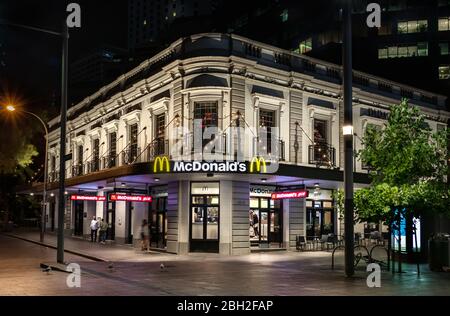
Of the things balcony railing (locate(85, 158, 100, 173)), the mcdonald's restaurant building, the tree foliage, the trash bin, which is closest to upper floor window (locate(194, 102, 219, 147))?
the mcdonald's restaurant building

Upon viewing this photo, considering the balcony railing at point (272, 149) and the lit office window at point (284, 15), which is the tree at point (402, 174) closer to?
the balcony railing at point (272, 149)

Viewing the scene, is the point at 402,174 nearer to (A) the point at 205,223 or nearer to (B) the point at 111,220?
(A) the point at 205,223

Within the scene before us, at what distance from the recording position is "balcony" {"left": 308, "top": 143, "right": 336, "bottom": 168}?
29172 mm

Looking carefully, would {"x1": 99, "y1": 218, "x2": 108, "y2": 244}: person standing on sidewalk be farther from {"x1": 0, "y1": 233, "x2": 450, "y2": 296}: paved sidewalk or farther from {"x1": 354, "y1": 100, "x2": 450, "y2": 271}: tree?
{"x1": 354, "y1": 100, "x2": 450, "y2": 271}: tree

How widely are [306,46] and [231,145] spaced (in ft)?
156

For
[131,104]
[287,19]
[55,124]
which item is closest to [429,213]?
[131,104]

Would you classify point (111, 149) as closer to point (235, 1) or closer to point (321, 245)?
point (321, 245)

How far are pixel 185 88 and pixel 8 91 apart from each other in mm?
19518

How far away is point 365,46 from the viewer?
65938 mm

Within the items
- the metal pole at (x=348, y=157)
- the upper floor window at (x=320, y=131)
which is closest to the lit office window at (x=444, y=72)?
the upper floor window at (x=320, y=131)

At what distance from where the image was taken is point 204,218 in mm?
25797

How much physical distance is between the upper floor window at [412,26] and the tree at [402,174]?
163 ft

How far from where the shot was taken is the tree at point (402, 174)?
18328 mm

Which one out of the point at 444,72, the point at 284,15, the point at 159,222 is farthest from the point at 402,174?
the point at 284,15
